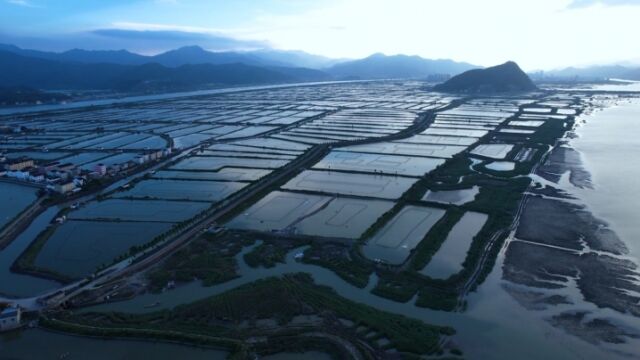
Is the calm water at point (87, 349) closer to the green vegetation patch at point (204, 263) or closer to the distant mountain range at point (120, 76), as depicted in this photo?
the green vegetation patch at point (204, 263)

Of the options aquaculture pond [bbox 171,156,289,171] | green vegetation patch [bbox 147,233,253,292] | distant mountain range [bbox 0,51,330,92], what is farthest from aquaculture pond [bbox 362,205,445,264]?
distant mountain range [bbox 0,51,330,92]

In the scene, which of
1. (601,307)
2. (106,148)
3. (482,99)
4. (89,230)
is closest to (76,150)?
(106,148)

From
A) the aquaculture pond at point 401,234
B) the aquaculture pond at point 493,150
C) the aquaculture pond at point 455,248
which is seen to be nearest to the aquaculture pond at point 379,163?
the aquaculture pond at point 493,150

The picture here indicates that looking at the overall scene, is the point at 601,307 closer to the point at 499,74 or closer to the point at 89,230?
the point at 89,230

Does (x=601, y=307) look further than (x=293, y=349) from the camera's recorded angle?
Yes

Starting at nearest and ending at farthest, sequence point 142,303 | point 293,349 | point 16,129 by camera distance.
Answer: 1. point 293,349
2. point 142,303
3. point 16,129

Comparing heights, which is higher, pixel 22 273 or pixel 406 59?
pixel 406 59

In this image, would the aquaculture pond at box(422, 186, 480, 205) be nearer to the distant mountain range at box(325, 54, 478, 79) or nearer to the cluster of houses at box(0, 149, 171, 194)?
the cluster of houses at box(0, 149, 171, 194)
